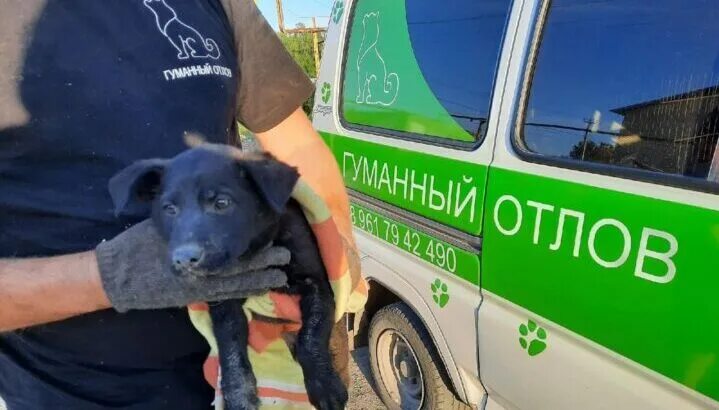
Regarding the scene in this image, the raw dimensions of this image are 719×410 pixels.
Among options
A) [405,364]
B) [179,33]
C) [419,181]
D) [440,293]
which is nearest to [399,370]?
[405,364]

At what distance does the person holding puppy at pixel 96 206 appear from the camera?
1.41 metres

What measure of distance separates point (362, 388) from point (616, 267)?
267 cm

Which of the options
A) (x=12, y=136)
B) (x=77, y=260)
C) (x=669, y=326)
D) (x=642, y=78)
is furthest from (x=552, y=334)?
(x=12, y=136)

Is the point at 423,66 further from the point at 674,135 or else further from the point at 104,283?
the point at 104,283

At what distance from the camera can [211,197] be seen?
1.58 m

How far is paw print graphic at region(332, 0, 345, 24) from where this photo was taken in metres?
3.58

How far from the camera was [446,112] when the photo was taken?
2578mm

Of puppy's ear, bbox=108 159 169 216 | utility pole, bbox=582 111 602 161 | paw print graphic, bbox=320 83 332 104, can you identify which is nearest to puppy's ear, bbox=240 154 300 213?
puppy's ear, bbox=108 159 169 216

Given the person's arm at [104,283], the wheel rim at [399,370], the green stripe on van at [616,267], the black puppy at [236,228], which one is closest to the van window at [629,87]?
the green stripe on van at [616,267]

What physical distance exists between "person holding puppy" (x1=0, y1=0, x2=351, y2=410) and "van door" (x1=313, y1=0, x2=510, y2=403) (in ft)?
3.54

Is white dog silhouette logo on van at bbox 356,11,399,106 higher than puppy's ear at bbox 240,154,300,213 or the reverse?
higher

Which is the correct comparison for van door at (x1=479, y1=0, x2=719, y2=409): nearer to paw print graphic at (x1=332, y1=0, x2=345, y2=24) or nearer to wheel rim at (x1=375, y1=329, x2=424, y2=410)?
wheel rim at (x1=375, y1=329, x2=424, y2=410)

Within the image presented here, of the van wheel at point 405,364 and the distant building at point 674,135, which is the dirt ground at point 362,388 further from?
the distant building at point 674,135

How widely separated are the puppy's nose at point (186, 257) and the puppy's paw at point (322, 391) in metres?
0.56
